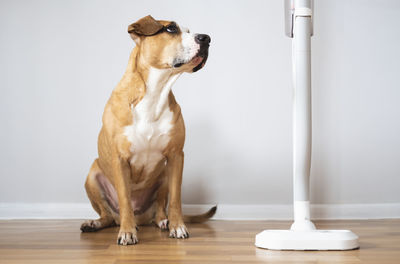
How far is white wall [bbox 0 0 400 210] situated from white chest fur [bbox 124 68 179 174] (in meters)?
0.71

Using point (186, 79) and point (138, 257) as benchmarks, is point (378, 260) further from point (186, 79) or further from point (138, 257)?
point (186, 79)

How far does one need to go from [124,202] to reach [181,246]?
350 mm

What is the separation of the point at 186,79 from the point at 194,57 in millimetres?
834

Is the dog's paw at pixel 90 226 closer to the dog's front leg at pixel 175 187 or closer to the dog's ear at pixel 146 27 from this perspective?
the dog's front leg at pixel 175 187

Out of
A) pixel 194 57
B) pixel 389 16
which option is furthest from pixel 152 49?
pixel 389 16

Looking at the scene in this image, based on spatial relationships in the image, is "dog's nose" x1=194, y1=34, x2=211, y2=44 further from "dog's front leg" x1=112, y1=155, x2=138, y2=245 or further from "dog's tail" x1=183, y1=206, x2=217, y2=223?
"dog's tail" x1=183, y1=206, x2=217, y2=223

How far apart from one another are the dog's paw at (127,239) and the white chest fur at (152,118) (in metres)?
0.36

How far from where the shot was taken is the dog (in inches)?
75.0

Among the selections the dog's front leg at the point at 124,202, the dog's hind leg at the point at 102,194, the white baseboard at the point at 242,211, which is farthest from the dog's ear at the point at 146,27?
the white baseboard at the point at 242,211

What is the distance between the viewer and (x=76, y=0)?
8.98 feet

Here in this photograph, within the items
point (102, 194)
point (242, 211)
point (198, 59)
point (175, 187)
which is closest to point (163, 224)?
point (175, 187)

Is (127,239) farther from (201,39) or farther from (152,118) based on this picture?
(201,39)

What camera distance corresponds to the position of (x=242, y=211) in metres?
2.62

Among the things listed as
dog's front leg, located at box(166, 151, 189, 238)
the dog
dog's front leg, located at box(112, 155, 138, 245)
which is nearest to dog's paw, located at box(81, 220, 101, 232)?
the dog
